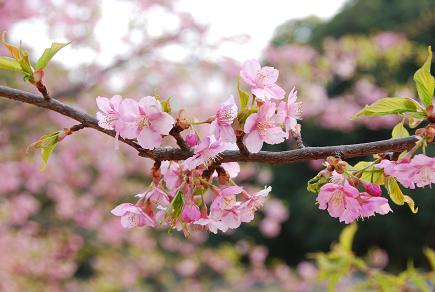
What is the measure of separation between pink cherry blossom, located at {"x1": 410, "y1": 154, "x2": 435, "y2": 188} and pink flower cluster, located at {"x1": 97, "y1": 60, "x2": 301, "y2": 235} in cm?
21

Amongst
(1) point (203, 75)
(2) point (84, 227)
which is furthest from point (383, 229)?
(2) point (84, 227)

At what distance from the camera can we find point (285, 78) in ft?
18.4

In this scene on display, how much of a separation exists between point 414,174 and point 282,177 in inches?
560

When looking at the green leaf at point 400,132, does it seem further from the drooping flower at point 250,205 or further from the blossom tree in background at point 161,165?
the drooping flower at point 250,205

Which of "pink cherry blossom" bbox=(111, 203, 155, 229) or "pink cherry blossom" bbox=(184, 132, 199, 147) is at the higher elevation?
"pink cherry blossom" bbox=(184, 132, 199, 147)

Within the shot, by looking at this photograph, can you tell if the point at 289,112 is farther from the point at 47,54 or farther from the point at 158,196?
the point at 47,54

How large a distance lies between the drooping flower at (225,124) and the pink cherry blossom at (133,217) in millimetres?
208

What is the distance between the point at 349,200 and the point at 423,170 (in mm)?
123

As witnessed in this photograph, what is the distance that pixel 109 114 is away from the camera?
34.9 inches

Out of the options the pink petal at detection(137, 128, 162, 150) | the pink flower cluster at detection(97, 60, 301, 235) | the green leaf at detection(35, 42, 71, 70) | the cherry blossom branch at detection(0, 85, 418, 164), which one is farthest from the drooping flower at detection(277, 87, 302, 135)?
the green leaf at detection(35, 42, 71, 70)

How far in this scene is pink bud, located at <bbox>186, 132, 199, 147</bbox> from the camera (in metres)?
0.89

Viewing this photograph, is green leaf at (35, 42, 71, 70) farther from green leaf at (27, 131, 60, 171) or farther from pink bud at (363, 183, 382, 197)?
pink bud at (363, 183, 382, 197)

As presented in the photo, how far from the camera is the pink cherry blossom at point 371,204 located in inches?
33.5

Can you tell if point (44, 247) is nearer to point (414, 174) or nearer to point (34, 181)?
point (34, 181)
